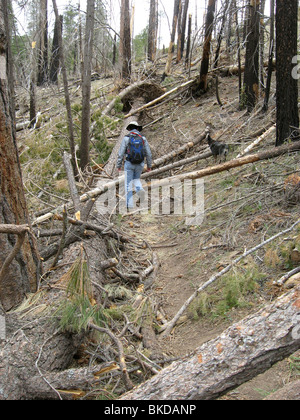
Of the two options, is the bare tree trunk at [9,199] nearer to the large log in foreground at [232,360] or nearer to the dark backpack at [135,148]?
the large log in foreground at [232,360]

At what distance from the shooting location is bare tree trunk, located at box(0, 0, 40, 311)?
3375mm

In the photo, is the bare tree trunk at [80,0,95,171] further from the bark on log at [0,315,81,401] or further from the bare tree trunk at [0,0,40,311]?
the bark on log at [0,315,81,401]

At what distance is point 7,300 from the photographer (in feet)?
11.4

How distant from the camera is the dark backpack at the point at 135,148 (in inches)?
285

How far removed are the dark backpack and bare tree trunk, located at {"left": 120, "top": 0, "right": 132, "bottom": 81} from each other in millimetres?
6045

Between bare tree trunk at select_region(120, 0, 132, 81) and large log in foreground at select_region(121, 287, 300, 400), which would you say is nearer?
large log in foreground at select_region(121, 287, 300, 400)

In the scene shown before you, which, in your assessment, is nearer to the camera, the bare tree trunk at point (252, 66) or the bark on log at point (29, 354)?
the bark on log at point (29, 354)

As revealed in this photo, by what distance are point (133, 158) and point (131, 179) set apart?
0.49m

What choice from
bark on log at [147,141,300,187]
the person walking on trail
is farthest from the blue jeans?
bark on log at [147,141,300,187]

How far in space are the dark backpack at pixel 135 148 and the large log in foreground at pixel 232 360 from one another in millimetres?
5441

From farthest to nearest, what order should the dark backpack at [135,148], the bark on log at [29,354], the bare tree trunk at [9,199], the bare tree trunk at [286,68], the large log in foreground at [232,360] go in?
the dark backpack at [135,148]
the bare tree trunk at [286,68]
the bare tree trunk at [9,199]
the bark on log at [29,354]
the large log in foreground at [232,360]

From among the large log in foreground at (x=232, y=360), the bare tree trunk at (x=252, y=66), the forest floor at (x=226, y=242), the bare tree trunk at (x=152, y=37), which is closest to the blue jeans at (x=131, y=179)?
the forest floor at (x=226, y=242)

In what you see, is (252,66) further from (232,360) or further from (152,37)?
(152,37)

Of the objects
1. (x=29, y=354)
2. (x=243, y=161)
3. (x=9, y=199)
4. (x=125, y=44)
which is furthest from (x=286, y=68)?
(x=125, y=44)
